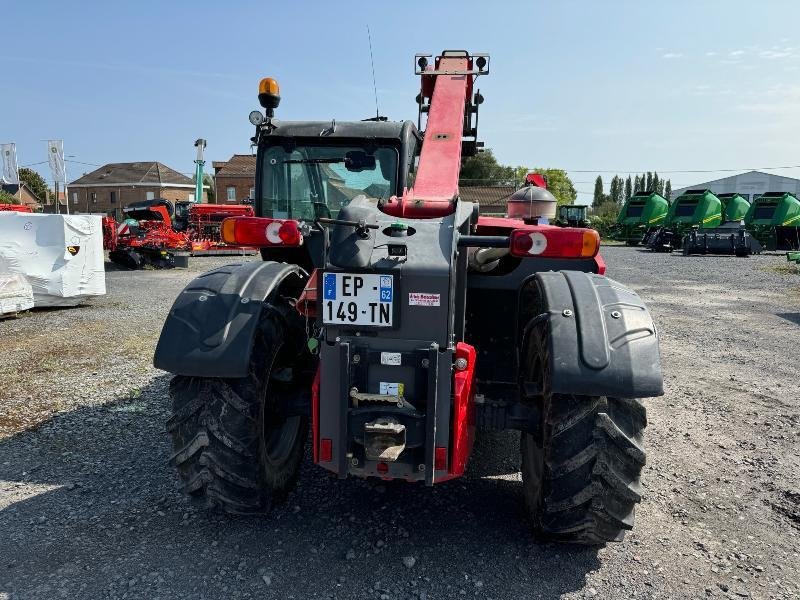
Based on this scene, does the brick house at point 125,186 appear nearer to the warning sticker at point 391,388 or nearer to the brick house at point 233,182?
the brick house at point 233,182

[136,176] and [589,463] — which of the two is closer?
[589,463]

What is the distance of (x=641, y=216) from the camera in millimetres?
36344

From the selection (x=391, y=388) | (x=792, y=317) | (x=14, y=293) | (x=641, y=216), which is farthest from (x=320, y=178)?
(x=641, y=216)

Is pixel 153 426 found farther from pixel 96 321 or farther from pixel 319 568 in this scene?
pixel 96 321

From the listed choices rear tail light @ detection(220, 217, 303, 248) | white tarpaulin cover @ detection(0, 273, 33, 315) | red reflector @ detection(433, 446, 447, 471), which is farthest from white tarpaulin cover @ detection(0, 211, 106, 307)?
red reflector @ detection(433, 446, 447, 471)

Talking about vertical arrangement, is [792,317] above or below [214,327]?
below

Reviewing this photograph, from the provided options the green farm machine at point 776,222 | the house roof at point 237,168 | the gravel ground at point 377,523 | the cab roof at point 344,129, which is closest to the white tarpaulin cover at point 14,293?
the gravel ground at point 377,523

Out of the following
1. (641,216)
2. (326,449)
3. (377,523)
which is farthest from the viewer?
(641,216)

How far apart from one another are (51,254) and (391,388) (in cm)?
977

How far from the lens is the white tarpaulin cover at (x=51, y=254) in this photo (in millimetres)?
10250

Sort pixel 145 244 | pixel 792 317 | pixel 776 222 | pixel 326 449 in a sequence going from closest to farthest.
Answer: pixel 326 449
pixel 792 317
pixel 145 244
pixel 776 222

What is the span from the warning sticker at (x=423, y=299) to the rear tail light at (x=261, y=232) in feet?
2.56

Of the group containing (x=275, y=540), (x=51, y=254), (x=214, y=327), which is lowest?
(x=275, y=540)

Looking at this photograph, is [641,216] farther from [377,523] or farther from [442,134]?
[377,523]
